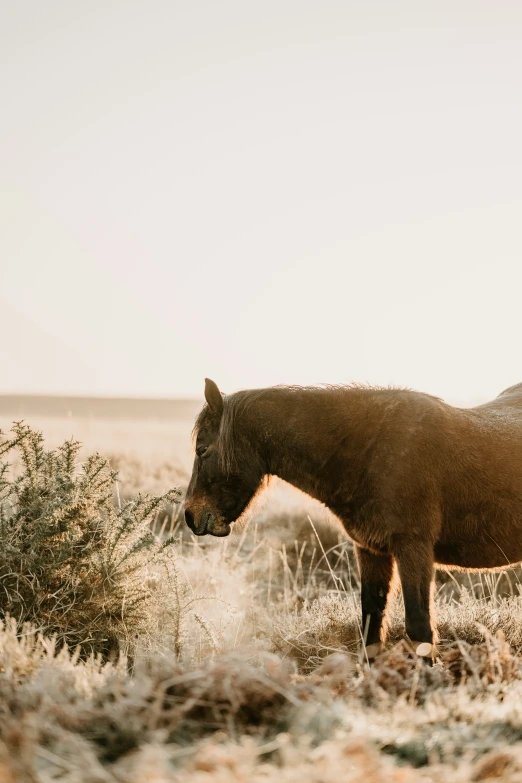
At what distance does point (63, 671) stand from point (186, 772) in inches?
44.7

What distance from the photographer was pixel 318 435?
15.0ft

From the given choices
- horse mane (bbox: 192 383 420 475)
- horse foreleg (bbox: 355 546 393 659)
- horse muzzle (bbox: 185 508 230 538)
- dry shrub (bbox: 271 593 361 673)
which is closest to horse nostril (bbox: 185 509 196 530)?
horse muzzle (bbox: 185 508 230 538)

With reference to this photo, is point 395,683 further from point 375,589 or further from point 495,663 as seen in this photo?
point 375,589

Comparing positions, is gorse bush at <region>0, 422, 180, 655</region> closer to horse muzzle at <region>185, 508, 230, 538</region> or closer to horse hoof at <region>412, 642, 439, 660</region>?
horse muzzle at <region>185, 508, 230, 538</region>

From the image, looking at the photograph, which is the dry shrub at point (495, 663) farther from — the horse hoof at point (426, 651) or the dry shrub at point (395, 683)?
the horse hoof at point (426, 651)

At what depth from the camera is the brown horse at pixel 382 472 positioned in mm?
4238

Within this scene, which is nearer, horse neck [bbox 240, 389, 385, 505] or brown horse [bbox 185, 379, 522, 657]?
brown horse [bbox 185, 379, 522, 657]

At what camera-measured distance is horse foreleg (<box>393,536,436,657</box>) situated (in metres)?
4.12

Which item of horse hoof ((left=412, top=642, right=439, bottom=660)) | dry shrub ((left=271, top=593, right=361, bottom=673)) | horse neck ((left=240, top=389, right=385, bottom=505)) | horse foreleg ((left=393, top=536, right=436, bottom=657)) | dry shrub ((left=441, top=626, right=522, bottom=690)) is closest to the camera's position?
dry shrub ((left=441, top=626, right=522, bottom=690))

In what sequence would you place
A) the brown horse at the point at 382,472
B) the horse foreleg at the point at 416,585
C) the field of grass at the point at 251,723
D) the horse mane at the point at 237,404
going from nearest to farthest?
the field of grass at the point at 251,723 < the horse foreleg at the point at 416,585 < the brown horse at the point at 382,472 < the horse mane at the point at 237,404

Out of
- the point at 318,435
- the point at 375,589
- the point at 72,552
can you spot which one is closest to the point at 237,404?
the point at 318,435

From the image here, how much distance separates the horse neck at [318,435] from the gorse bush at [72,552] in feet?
2.88

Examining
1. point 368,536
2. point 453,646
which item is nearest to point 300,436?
point 368,536

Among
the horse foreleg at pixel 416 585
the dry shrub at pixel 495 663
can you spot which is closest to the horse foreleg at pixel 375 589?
the horse foreleg at pixel 416 585
